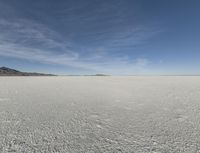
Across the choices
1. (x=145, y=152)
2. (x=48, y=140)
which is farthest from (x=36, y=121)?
(x=145, y=152)

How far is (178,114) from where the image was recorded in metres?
3.82

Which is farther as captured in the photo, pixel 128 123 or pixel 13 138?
pixel 128 123

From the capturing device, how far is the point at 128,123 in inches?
125

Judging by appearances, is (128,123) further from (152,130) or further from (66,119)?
(66,119)

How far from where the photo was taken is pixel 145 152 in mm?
2029

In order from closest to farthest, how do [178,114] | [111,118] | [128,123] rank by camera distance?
[128,123] → [111,118] → [178,114]

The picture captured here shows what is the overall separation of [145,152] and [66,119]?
1.92 m

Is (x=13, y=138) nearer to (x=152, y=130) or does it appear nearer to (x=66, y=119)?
(x=66, y=119)

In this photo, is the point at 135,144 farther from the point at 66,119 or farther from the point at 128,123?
the point at 66,119

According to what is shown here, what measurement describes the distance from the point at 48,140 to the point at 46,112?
171 cm

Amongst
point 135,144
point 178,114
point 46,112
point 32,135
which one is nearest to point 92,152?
point 135,144

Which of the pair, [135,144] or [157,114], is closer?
[135,144]

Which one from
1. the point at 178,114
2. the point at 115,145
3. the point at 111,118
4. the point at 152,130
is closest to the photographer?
the point at 115,145

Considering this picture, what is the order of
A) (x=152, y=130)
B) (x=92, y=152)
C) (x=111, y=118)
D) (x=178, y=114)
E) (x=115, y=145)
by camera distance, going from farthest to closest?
1. (x=178, y=114)
2. (x=111, y=118)
3. (x=152, y=130)
4. (x=115, y=145)
5. (x=92, y=152)
